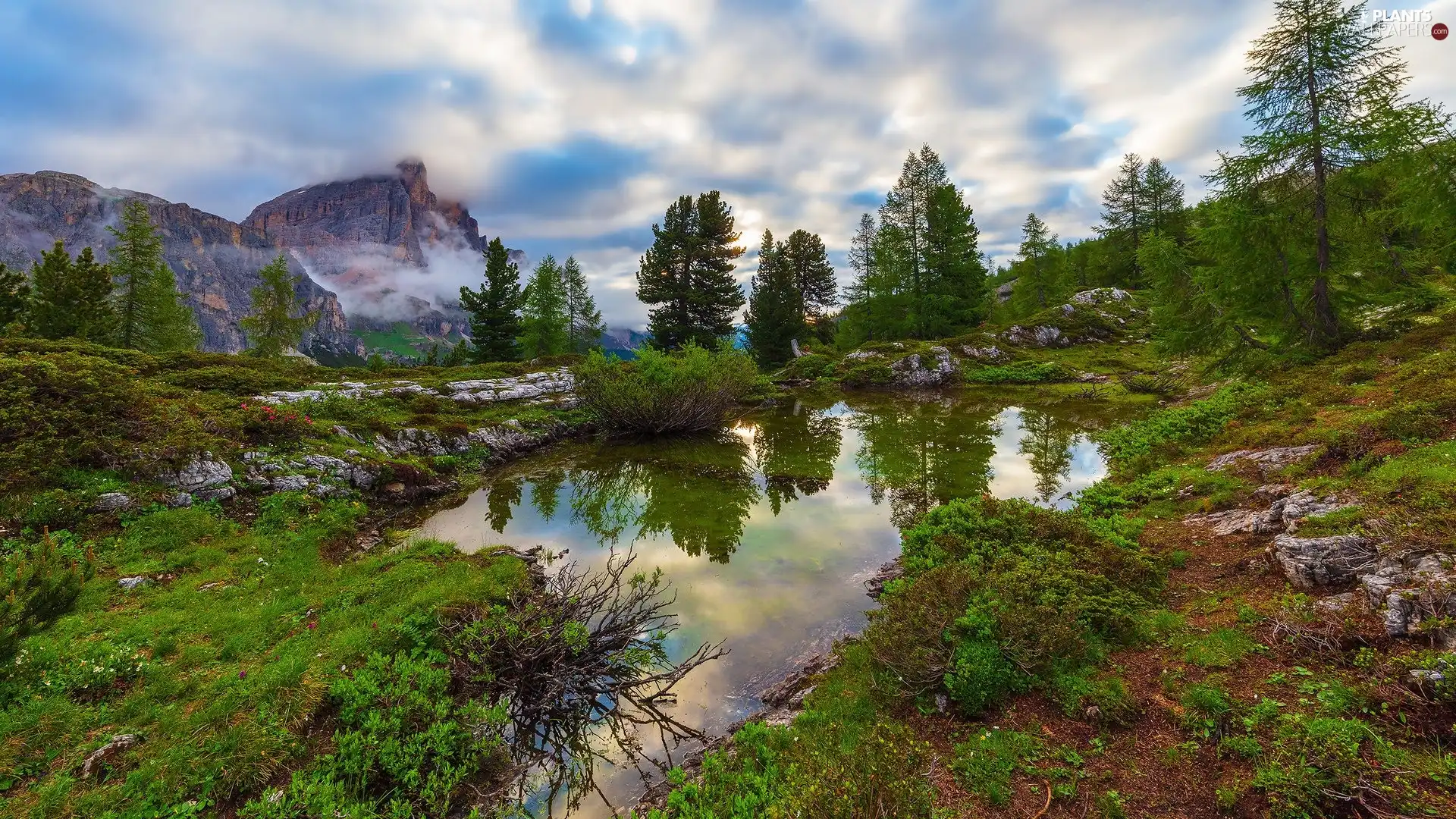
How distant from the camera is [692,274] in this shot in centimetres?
5028

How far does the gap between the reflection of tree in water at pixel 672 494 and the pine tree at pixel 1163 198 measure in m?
67.1

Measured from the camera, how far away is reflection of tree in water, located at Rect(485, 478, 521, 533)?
1488 cm

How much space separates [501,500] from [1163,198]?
80.1 meters

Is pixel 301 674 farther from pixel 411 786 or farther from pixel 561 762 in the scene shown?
pixel 561 762

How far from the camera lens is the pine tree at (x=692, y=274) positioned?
4959cm

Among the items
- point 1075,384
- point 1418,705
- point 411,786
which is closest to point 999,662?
point 1418,705

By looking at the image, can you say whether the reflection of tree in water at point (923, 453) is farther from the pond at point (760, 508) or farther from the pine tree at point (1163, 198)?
the pine tree at point (1163, 198)

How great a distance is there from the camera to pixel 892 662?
22.3 ft

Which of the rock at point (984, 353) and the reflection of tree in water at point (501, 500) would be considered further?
the rock at point (984, 353)

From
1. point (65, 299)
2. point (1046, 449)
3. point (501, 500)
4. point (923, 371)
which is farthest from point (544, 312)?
point (1046, 449)

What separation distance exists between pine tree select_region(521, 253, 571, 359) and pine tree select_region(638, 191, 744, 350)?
404 inches

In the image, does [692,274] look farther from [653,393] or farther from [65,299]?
[65,299]

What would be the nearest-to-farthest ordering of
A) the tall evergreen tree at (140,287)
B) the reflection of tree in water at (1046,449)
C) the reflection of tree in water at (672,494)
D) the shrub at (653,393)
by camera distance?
the reflection of tree in water at (672,494) < the reflection of tree in water at (1046,449) < the shrub at (653,393) < the tall evergreen tree at (140,287)

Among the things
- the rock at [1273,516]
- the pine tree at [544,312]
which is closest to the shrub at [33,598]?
the rock at [1273,516]
